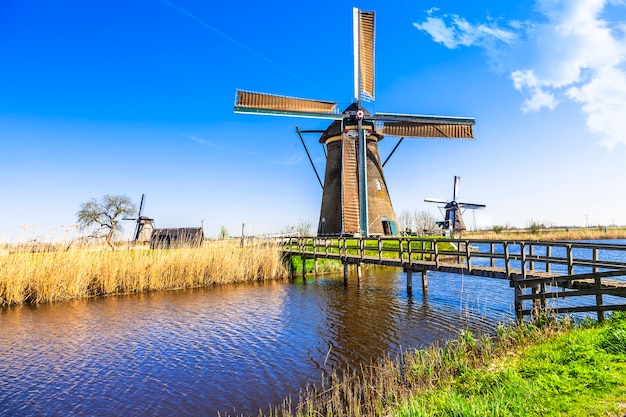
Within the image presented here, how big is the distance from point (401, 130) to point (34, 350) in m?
19.2

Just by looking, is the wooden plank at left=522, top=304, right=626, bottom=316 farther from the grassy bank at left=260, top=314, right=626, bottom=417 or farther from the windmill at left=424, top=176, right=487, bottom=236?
the windmill at left=424, top=176, right=487, bottom=236

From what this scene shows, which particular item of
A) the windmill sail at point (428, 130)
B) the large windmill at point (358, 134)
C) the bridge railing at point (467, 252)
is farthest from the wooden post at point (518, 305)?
the windmill sail at point (428, 130)

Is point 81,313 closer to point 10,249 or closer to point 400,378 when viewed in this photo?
point 10,249

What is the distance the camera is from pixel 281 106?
19547 millimetres

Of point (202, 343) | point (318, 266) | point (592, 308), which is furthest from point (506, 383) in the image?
point (318, 266)

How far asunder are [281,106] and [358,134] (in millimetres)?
4480

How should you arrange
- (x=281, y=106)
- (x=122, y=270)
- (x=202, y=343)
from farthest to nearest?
(x=281, y=106), (x=122, y=270), (x=202, y=343)

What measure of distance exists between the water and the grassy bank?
3.44ft

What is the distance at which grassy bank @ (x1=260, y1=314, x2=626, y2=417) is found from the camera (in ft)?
11.2

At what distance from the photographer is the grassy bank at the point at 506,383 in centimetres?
341

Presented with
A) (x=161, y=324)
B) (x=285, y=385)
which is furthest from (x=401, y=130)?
(x=285, y=385)

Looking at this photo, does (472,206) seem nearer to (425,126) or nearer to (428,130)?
(428,130)

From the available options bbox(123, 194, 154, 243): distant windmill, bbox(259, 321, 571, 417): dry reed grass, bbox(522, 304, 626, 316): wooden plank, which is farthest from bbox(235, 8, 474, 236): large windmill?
bbox(123, 194, 154, 243): distant windmill

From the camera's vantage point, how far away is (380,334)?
26.0 feet
